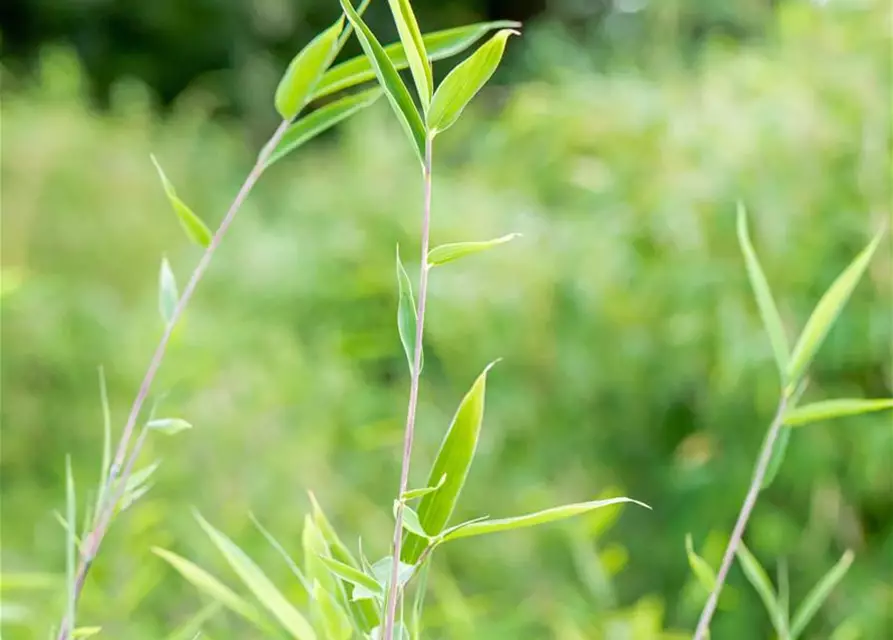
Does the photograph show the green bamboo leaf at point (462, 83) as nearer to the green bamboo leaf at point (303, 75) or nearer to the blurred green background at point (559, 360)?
the green bamboo leaf at point (303, 75)

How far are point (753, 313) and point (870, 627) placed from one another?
35 centimetres

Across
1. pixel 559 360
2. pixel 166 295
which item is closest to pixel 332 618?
pixel 166 295

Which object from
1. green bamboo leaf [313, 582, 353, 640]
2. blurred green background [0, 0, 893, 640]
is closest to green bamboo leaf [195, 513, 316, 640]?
green bamboo leaf [313, 582, 353, 640]

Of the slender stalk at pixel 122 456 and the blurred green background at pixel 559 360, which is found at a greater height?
the slender stalk at pixel 122 456

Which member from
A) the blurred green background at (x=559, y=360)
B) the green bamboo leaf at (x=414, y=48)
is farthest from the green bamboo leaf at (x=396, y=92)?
the blurred green background at (x=559, y=360)

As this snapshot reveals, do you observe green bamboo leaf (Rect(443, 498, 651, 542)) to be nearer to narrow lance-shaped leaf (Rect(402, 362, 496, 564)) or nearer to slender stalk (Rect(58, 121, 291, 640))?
narrow lance-shaped leaf (Rect(402, 362, 496, 564))

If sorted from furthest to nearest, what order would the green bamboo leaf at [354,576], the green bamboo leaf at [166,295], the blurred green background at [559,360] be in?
the blurred green background at [559,360] < the green bamboo leaf at [166,295] < the green bamboo leaf at [354,576]

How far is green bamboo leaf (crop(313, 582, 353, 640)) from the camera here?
33 centimetres

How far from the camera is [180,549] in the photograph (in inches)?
46.0

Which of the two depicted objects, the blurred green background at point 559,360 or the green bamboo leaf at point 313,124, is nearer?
the green bamboo leaf at point 313,124

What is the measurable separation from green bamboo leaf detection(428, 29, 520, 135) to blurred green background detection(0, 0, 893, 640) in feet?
1.45

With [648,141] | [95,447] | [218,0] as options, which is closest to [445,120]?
[648,141]

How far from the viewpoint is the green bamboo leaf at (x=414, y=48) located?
0.28m

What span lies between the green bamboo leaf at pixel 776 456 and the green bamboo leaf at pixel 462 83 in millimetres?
170
